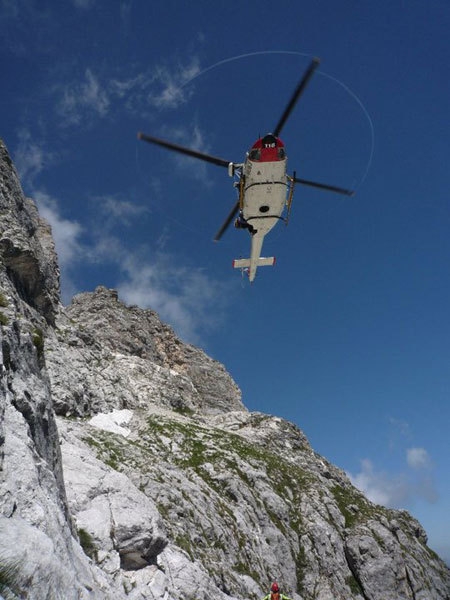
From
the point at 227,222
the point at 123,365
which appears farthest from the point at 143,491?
the point at 123,365

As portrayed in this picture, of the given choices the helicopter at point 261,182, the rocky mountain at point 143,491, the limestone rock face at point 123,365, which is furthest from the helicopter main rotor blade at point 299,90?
the limestone rock face at point 123,365

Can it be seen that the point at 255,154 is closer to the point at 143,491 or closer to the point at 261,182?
the point at 261,182

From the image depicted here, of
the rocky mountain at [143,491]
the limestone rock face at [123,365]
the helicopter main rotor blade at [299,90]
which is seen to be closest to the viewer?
the rocky mountain at [143,491]

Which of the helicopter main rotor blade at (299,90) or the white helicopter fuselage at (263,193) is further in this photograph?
the white helicopter fuselage at (263,193)

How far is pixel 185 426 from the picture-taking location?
6147 centimetres

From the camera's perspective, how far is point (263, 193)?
2811 centimetres

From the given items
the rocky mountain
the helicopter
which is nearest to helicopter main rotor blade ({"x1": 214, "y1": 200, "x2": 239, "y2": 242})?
the helicopter

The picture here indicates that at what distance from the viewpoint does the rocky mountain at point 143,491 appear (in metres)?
13.2

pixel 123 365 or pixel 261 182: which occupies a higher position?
pixel 123 365

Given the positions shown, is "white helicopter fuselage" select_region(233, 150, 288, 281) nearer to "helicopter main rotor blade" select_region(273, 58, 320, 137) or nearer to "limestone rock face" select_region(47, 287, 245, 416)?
"helicopter main rotor blade" select_region(273, 58, 320, 137)

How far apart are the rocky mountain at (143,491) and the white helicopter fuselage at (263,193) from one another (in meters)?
15.4

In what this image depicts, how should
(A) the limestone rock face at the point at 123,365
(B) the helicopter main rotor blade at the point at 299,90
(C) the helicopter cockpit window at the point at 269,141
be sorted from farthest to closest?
(A) the limestone rock face at the point at 123,365 < (C) the helicopter cockpit window at the point at 269,141 < (B) the helicopter main rotor blade at the point at 299,90

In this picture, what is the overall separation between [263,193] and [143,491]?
983 inches

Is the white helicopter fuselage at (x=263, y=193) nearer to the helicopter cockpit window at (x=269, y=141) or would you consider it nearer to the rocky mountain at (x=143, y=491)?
the helicopter cockpit window at (x=269, y=141)
